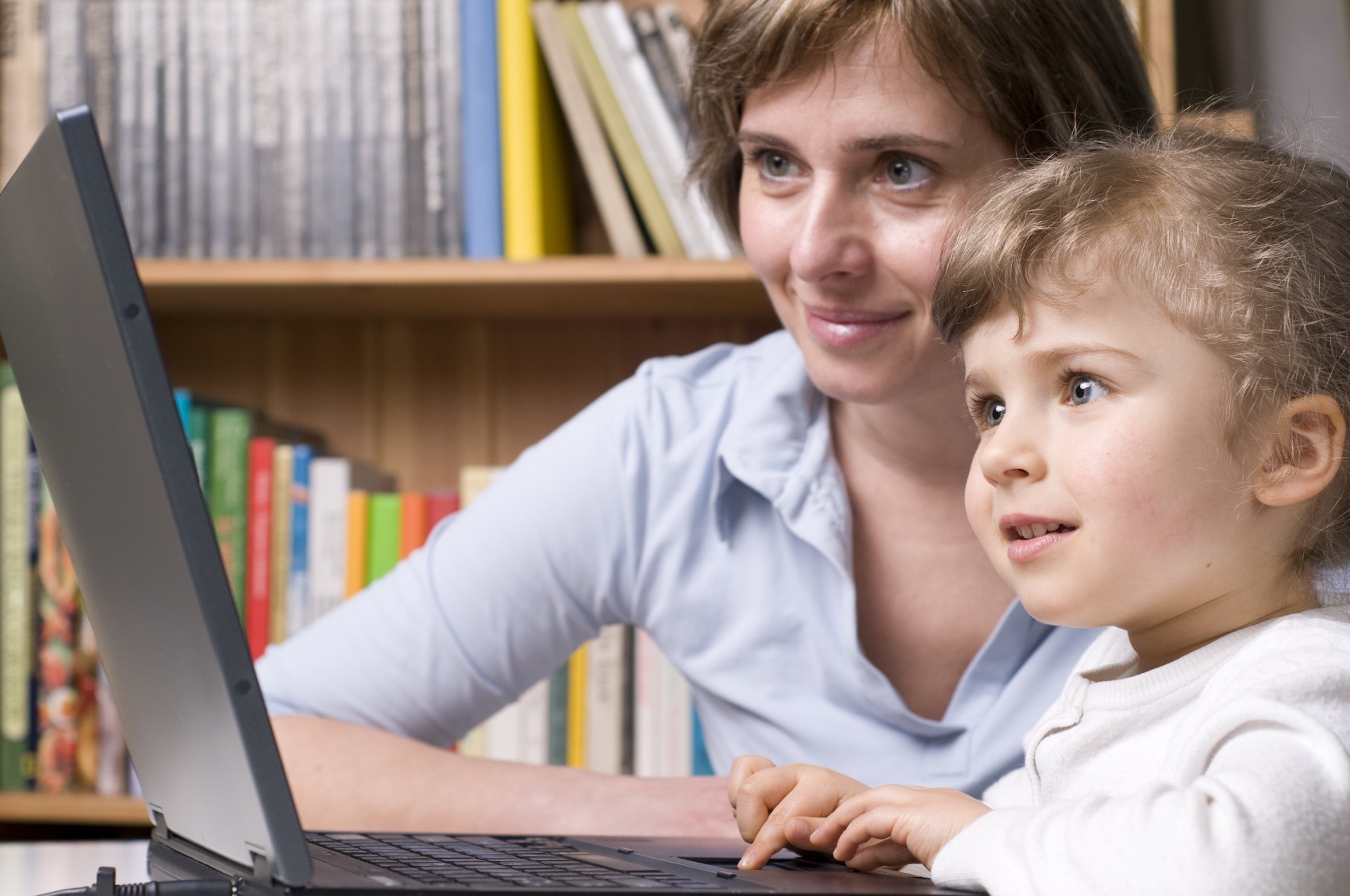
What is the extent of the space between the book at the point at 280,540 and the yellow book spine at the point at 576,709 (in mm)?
360

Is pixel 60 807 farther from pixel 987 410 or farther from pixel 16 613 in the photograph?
pixel 987 410

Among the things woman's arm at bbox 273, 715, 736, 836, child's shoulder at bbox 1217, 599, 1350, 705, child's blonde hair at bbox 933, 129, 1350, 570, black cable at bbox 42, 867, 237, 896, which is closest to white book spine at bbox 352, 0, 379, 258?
woman's arm at bbox 273, 715, 736, 836

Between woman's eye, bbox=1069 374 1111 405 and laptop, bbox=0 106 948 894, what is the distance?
0.84 feet

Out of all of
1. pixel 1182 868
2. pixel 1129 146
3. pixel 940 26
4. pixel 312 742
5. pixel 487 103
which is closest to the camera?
pixel 1182 868

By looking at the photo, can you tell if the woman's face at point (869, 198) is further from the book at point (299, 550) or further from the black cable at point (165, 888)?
the book at point (299, 550)

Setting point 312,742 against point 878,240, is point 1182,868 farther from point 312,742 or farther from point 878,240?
point 312,742

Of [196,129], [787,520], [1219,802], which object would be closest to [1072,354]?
[1219,802]

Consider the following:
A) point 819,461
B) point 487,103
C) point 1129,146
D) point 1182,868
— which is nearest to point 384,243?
point 487,103

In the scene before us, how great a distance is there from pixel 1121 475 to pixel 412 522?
114cm

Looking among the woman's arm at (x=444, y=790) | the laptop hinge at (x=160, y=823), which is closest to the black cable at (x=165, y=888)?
the laptop hinge at (x=160, y=823)

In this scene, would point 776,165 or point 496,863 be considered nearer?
point 496,863

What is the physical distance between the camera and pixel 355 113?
1574 mm

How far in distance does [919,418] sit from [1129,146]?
0.34 m

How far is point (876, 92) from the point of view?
934mm
